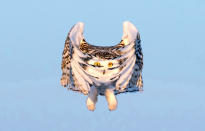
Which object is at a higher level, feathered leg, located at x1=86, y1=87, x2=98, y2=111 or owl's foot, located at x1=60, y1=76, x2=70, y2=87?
owl's foot, located at x1=60, y1=76, x2=70, y2=87

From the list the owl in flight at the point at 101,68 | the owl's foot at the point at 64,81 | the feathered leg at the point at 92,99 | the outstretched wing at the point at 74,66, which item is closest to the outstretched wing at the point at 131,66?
the owl in flight at the point at 101,68

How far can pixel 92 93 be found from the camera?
15.8 metres

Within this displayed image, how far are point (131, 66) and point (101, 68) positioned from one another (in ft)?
2.91

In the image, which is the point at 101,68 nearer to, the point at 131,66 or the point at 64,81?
the point at 131,66

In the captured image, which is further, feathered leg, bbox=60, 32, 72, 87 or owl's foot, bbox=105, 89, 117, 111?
feathered leg, bbox=60, 32, 72, 87

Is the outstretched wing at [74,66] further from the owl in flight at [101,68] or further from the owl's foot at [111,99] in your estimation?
the owl's foot at [111,99]

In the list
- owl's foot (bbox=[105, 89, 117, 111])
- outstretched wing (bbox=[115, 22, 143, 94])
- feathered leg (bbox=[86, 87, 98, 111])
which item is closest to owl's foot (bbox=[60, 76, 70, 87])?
feathered leg (bbox=[86, 87, 98, 111])

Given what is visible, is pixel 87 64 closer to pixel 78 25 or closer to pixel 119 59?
pixel 119 59

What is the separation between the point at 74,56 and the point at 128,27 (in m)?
2.35

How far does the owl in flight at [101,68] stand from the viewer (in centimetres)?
1582

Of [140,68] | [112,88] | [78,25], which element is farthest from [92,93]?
[78,25]

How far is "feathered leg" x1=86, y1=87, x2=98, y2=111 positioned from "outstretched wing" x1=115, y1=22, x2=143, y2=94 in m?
0.56

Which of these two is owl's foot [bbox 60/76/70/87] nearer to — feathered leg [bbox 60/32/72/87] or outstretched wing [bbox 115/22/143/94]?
feathered leg [bbox 60/32/72/87]

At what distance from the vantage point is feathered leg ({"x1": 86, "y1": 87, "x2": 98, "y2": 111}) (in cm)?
1555
